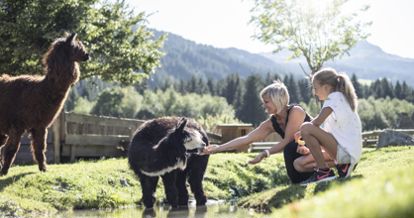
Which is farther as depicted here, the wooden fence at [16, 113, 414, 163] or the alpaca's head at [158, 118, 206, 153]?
the wooden fence at [16, 113, 414, 163]

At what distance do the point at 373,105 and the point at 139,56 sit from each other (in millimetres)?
159643

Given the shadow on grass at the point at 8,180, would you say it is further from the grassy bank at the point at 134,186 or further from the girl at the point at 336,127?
the girl at the point at 336,127

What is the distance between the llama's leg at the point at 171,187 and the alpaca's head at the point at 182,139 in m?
0.46

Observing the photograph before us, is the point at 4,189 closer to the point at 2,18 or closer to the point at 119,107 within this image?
the point at 2,18

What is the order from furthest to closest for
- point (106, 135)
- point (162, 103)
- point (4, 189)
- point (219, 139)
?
point (162, 103) → point (219, 139) → point (106, 135) → point (4, 189)

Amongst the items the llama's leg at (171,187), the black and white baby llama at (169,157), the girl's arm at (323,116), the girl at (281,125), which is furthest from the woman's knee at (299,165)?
the llama's leg at (171,187)

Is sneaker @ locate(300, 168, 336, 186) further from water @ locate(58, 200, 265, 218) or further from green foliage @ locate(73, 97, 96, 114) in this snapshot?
green foliage @ locate(73, 97, 96, 114)

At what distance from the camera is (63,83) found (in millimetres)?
13195

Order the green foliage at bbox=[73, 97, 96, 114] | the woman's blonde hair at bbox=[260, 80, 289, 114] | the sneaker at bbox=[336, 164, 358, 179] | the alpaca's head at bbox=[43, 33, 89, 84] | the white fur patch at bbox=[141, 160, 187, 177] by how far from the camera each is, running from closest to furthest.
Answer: the sneaker at bbox=[336, 164, 358, 179], the white fur patch at bbox=[141, 160, 187, 177], the woman's blonde hair at bbox=[260, 80, 289, 114], the alpaca's head at bbox=[43, 33, 89, 84], the green foliage at bbox=[73, 97, 96, 114]

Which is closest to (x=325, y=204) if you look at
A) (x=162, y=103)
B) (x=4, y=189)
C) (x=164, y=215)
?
(x=164, y=215)

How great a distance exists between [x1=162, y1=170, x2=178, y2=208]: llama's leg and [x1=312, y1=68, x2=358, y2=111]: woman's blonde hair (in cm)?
269

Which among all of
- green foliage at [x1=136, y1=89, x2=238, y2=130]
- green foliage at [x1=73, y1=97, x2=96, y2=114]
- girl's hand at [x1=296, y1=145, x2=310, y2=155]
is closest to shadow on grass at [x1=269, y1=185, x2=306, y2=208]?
girl's hand at [x1=296, y1=145, x2=310, y2=155]

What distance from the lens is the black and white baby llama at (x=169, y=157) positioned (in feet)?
32.2

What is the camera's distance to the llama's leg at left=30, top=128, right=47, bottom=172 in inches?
527
